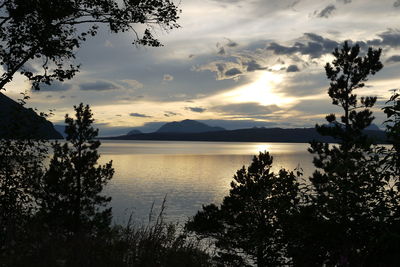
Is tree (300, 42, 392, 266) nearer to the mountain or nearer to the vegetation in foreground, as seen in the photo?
the vegetation in foreground

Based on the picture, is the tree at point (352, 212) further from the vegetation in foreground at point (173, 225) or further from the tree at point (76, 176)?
the tree at point (76, 176)

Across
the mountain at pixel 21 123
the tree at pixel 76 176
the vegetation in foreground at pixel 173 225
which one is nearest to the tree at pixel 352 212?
the vegetation in foreground at pixel 173 225

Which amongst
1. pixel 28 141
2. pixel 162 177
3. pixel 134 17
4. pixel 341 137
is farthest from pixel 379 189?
pixel 162 177

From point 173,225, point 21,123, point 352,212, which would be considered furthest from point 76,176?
point 352,212

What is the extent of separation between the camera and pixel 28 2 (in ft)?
37.4

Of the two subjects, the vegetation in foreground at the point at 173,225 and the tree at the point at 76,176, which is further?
the tree at the point at 76,176

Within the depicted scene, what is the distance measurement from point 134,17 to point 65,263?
989 cm

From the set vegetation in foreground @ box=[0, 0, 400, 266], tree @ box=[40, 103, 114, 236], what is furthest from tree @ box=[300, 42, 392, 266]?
tree @ box=[40, 103, 114, 236]

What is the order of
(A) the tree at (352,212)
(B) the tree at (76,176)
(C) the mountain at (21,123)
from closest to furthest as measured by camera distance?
(A) the tree at (352,212) → (C) the mountain at (21,123) → (B) the tree at (76,176)

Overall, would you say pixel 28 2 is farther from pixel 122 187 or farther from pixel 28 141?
pixel 122 187

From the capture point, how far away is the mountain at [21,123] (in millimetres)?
13883

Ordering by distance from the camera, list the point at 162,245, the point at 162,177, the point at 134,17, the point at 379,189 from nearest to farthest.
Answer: the point at 379,189 < the point at 162,245 < the point at 134,17 < the point at 162,177

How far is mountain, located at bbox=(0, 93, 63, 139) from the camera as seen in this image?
1388cm

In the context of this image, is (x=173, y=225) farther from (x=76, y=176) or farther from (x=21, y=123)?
(x=76, y=176)
